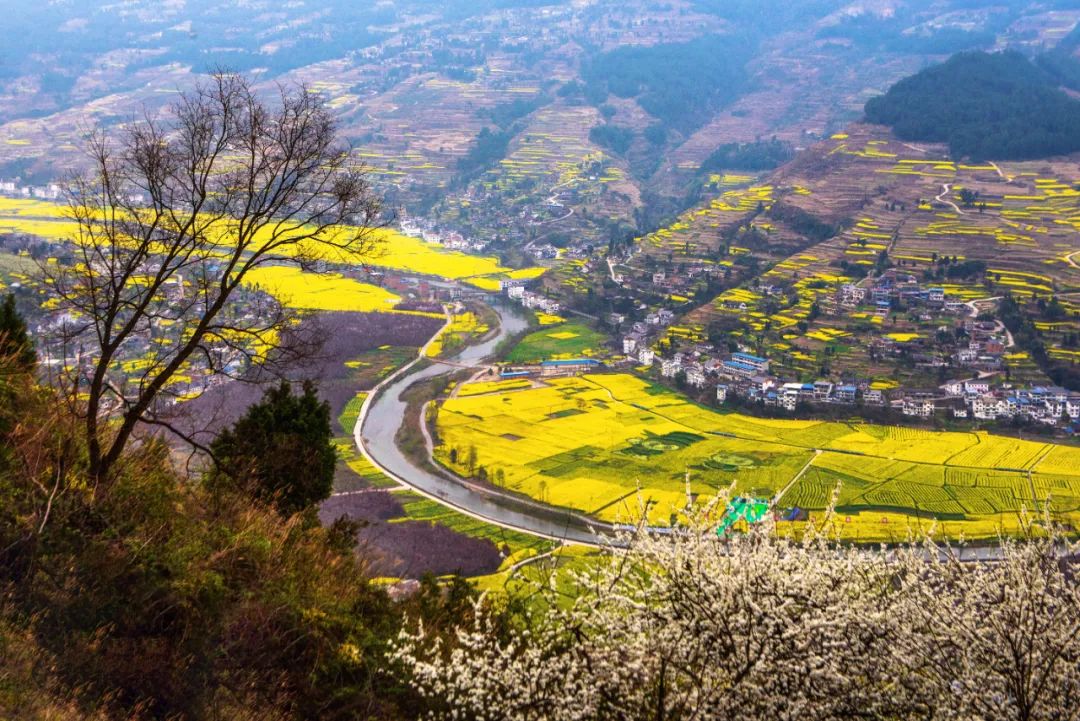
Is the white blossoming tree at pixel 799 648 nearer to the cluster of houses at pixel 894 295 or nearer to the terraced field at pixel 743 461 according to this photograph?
the terraced field at pixel 743 461

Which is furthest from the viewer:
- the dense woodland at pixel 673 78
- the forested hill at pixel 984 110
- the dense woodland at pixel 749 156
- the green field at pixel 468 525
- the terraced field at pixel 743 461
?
the dense woodland at pixel 673 78

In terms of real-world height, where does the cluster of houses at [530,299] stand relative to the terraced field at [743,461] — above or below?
above

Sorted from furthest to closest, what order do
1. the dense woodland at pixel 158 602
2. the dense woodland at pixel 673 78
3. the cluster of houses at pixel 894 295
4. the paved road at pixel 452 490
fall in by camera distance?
the dense woodland at pixel 673 78 → the cluster of houses at pixel 894 295 → the paved road at pixel 452 490 → the dense woodland at pixel 158 602

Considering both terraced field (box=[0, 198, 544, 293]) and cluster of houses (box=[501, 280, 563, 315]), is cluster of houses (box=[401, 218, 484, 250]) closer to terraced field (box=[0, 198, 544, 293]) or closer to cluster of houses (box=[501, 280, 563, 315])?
terraced field (box=[0, 198, 544, 293])

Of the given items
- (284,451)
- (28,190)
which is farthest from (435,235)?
(284,451)

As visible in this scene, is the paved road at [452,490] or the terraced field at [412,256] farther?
the terraced field at [412,256]

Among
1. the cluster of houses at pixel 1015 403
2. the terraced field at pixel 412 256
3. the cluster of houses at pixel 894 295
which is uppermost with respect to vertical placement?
the terraced field at pixel 412 256

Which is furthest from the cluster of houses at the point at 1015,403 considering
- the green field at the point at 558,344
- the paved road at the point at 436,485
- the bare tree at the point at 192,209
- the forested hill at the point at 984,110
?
the forested hill at the point at 984,110
